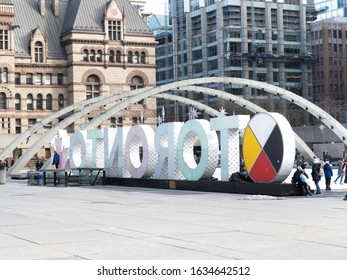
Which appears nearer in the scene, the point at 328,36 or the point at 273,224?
the point at 273,224

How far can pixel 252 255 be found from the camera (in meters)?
13.3

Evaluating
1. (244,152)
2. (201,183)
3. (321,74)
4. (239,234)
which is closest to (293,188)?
(244,152)

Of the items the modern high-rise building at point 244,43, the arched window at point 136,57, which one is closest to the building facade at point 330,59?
the modern high-rise building at point 244,43

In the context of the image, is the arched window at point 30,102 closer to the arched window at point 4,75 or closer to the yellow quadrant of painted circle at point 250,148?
the arched window at point 4,75

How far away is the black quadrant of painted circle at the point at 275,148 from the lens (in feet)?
103

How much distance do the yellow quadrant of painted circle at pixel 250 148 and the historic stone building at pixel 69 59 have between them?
5794cm

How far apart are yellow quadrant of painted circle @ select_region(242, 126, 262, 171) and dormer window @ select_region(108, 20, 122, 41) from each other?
2456 inches

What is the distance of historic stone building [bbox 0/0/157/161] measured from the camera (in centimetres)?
9000

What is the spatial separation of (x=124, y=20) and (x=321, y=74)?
4565 centimetres

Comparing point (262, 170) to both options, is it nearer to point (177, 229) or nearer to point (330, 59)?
point (177, 229)

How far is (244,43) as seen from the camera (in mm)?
122688

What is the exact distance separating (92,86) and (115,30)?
758 cm

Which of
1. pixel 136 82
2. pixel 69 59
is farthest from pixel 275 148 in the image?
pixel 136 82
